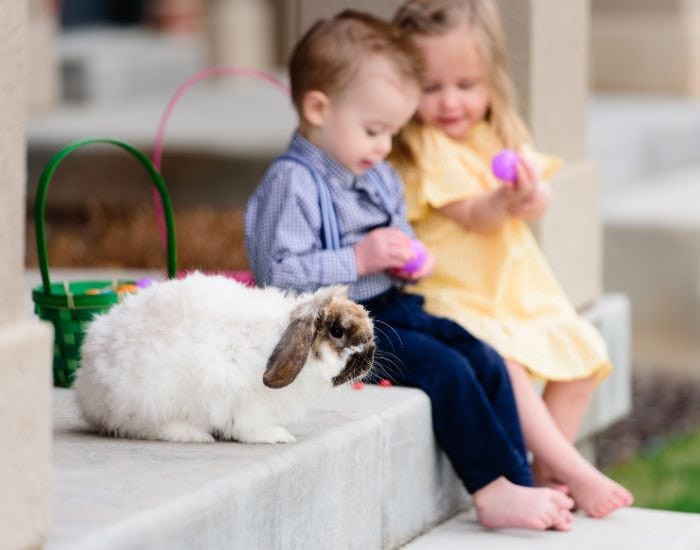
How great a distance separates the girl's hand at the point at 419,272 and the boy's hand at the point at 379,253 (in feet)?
0.32

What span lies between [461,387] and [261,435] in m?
0.83

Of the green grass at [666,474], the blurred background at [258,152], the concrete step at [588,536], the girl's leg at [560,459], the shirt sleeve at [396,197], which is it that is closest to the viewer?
the concrete step at [588,536]

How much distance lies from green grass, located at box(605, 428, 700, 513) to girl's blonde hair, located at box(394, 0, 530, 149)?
6.82ft

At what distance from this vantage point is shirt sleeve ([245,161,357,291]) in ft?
14.4

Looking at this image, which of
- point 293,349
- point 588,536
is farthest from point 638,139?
point 293,349

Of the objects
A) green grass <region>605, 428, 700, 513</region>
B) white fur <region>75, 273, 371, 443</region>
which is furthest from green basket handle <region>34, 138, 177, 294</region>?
green grass <region>605, 428, 700, 513</region>

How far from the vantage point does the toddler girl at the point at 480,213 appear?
485cm

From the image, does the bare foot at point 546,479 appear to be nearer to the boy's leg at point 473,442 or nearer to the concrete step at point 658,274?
the boy's leg at point 473,442

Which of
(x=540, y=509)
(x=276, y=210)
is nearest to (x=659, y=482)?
(x=540, y=509)

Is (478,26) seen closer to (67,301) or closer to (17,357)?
(67,301)

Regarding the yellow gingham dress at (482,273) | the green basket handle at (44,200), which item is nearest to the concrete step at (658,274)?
the yellow gingham dress at (482,273)

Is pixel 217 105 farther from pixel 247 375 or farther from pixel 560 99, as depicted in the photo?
pixel 247 375

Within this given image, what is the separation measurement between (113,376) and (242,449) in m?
0.35

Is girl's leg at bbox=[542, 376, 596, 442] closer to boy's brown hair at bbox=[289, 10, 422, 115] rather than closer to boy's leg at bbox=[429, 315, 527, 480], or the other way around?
boy's leg at bbox=[429, 315, 527, 480]
